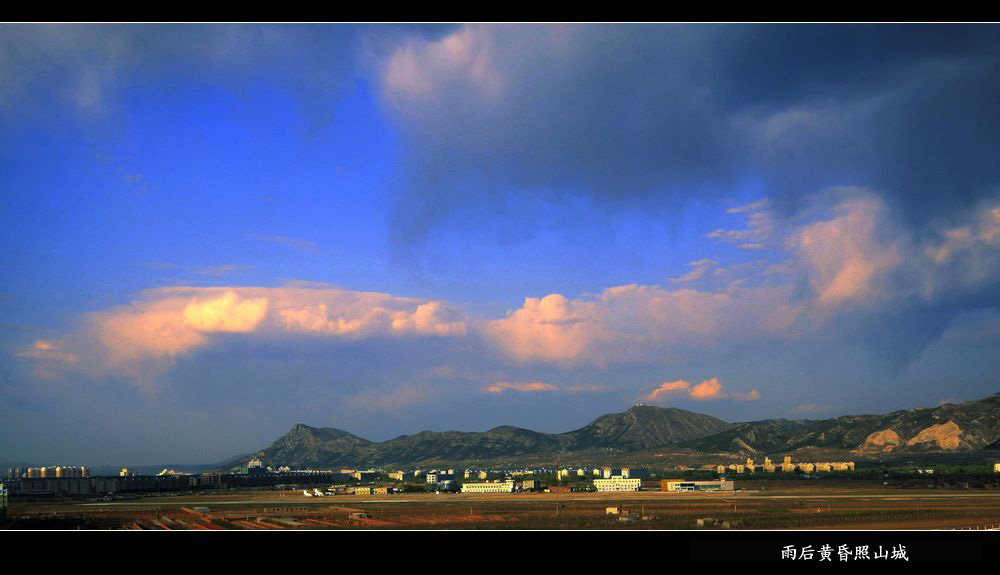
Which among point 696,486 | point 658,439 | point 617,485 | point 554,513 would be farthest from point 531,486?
point 658,439

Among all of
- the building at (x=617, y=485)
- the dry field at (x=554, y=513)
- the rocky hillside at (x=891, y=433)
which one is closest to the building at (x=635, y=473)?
the building at (x=617, y=485)

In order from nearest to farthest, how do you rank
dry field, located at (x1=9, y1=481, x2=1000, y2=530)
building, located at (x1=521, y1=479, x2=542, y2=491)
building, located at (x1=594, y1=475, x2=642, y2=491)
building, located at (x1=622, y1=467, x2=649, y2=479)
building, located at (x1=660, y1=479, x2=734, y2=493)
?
1. dry field, located at (x1=9, y1=481, x2=1000, y2=530)
2. building, located at (x1=660, y1=479, x2=734, y2=493)
3. building, located at (x1=521, y1=479, x2=542, y2=491)
4. building, located at (x1=594, y1=475, x2=642, y2=491)
5. building, located at (x1=622, y1=467, x2=649, y2=479)

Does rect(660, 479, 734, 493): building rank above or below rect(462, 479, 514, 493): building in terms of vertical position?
below

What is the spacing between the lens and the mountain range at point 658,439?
106 m

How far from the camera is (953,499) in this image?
53469mm

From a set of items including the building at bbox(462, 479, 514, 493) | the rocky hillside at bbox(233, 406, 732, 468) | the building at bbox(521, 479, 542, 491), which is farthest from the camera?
the rocky hillside at bbox(233, 406, 732, 468)

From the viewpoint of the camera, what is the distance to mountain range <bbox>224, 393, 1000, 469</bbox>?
106 meters

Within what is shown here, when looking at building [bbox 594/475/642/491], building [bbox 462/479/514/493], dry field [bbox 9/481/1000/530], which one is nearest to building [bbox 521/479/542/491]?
building [bbox 462/479/514/493]

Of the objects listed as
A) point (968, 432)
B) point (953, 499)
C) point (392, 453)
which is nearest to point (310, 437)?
point (392, 453)

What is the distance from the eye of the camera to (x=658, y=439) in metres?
178

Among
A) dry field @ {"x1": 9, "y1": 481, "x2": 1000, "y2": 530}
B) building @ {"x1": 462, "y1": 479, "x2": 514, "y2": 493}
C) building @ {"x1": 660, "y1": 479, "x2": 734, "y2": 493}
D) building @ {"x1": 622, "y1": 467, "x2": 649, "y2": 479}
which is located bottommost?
building @ {"x1": 622, "y1": 467, "x2": 649, "y2": 479}

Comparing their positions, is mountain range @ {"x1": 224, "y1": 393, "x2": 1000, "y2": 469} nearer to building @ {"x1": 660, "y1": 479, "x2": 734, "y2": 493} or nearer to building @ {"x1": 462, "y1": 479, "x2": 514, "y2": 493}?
building @ {"x1": 660, "y1": 479, "x2": 734, "y2": 493}
